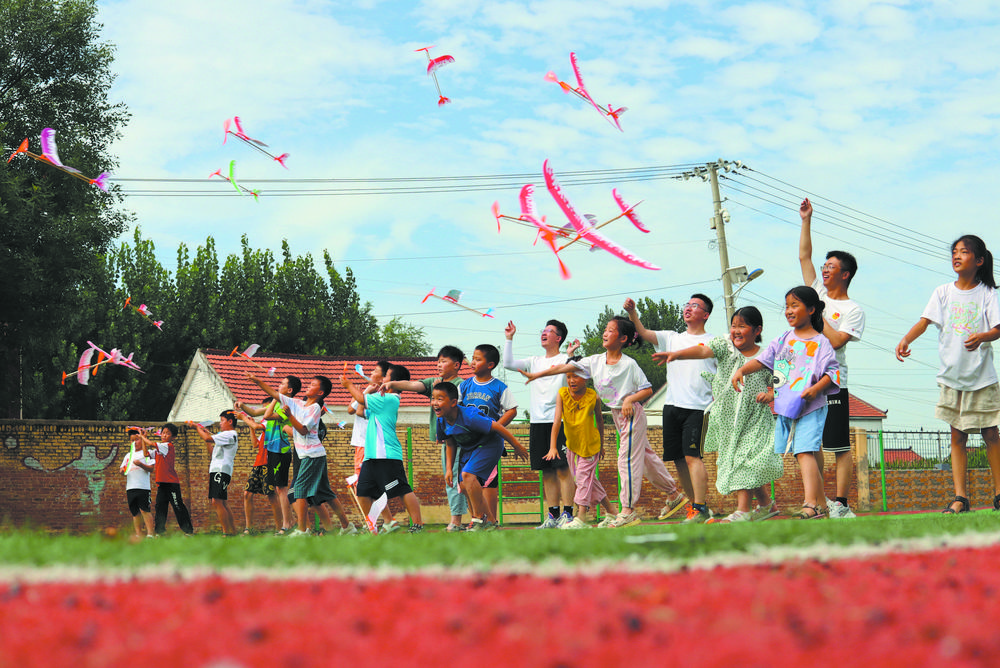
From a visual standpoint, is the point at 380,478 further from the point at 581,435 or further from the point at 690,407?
the point at 690,407

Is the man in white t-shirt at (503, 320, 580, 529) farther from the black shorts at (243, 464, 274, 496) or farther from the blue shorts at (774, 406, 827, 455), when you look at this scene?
the black shorts at (243, 464, 274, 496)

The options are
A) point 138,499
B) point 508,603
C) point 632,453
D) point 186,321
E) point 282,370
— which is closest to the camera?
point 508,603

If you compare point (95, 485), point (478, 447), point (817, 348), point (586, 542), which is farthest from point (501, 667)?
point (95, 485)

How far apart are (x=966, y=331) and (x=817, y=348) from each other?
4.02 ft

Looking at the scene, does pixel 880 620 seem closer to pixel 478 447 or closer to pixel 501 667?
pixel 501 667

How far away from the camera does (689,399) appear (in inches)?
322

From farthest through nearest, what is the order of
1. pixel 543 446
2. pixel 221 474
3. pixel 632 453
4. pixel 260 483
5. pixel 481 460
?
pixel 221 474 → pixel 260 483 → pixel 543 446 → pixel 481 460 → pixel 632 453

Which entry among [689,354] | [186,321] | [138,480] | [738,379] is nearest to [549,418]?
[689,354]

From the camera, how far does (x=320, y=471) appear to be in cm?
1016

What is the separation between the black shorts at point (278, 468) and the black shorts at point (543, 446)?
12.0ft

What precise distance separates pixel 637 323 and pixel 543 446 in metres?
1.80

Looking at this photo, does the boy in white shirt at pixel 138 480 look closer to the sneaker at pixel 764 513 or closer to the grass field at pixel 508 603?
the sneaker at pixel 764 513

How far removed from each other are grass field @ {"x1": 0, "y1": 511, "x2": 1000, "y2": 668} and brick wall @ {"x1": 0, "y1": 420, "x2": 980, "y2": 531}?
15.9 metres

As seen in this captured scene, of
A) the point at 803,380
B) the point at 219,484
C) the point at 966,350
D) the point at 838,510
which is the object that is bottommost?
the point at 838,510
